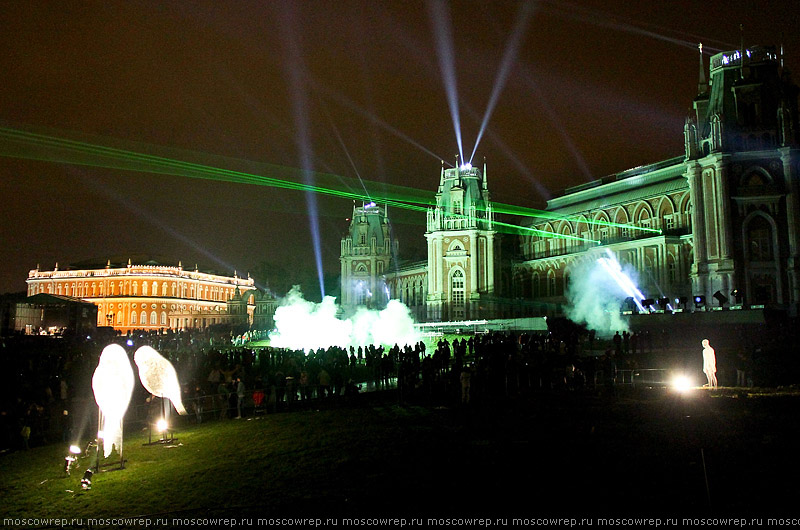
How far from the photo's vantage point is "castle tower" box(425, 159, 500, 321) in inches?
2618

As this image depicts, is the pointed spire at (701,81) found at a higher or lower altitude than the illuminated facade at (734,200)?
higher

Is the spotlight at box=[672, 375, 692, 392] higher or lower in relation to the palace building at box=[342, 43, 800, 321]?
lower

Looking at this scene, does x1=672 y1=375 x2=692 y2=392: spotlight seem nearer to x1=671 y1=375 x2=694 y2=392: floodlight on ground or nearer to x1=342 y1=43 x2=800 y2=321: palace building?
x1=671 y1=375 x2=694 y2=392: floodlight on ground

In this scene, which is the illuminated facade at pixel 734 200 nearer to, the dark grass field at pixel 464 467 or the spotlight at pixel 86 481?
the dark grass field at pixel 464 467

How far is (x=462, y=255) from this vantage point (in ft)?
222

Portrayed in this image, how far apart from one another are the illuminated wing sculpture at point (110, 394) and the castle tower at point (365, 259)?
74343mm

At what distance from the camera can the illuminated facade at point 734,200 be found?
4397 centimetres

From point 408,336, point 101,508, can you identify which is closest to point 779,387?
point 101,508

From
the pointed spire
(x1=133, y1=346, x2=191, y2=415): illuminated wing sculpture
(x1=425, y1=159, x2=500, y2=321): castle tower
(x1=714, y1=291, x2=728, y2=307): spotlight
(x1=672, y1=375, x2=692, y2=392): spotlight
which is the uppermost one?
the pointed spire

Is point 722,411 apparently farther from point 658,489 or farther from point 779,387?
point 658,489

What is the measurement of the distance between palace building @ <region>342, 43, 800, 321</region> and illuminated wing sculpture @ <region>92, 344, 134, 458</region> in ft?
118

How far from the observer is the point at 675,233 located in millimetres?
52656

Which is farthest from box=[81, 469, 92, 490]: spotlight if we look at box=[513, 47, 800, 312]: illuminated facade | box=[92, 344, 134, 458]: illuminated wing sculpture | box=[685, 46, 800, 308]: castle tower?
box=[685, 46, 800, 308]: castle tower

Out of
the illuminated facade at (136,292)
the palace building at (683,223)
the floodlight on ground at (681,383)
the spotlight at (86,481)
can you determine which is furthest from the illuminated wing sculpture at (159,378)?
the illuminated facade at (136,292)
